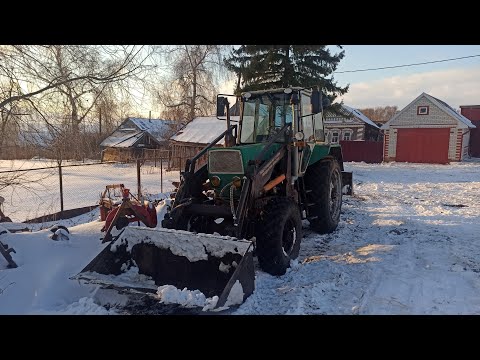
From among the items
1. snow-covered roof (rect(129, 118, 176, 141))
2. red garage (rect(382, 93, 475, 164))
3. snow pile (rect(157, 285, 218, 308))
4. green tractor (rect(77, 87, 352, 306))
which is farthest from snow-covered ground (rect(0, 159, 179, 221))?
red garage (rect(382, 93, 475, 164))

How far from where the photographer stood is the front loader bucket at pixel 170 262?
3.97 meters

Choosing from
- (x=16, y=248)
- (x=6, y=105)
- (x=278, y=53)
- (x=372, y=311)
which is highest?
(x=278, y=53)

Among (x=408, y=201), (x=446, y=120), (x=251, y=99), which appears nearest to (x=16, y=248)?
(x=251, y=99)

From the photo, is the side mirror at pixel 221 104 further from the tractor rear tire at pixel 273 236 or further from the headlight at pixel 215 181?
the tractor rear tire at pixel 273 236

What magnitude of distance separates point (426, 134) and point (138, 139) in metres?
24.6

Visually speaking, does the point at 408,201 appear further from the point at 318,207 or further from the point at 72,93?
the point at 72,93

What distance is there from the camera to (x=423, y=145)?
27438 mm

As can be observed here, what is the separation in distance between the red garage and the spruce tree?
12.1m

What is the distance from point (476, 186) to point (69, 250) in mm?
15052

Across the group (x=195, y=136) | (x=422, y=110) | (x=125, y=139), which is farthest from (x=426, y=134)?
(x=125, y=139)

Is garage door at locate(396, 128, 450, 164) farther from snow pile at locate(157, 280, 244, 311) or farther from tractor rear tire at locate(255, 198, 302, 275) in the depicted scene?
snow pile at locate(157, 280, 244, 311)

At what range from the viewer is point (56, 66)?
5.70 metres

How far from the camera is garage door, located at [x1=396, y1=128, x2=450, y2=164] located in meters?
26.9

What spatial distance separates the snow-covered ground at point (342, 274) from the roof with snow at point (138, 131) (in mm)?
26775
